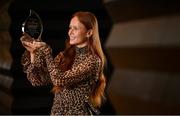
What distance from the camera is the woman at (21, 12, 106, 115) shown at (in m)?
2.39

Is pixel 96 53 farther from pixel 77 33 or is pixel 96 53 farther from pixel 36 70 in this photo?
pixel 36 70

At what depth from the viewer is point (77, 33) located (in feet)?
8.02

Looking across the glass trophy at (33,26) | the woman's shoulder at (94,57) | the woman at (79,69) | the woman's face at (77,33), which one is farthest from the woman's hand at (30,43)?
the woman's shoulder at (94,57)

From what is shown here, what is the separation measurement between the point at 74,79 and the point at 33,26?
0.63 meters

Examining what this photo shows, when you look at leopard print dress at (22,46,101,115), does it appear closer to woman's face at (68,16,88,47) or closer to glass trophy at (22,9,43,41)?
woman's face at (68,16,88,47)

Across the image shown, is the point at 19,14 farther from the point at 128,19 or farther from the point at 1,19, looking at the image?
the point at 128,19

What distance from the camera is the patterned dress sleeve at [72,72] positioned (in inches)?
92.8

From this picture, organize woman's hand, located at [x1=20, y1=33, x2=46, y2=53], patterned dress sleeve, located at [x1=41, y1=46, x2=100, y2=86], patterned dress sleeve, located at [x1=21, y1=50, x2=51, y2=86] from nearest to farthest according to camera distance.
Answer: patterned dress sleeve, located at [x1=41, y1=46, x2=100, y2=86]
patterned dress sleeve, located at [x1=21, y1=50, x2=51, y2=86]
woman's hand, located at [x1=20, y1=33, x2=46, y2=53]

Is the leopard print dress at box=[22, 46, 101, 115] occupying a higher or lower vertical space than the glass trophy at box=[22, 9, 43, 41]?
lower

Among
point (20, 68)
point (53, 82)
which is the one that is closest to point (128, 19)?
point (53, 82)

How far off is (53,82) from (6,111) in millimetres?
1065

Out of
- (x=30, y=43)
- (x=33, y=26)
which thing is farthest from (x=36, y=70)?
(x=33, y=26)

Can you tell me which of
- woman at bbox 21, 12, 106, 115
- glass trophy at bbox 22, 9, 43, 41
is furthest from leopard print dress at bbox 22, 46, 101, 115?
glass trophy at bbox 22, 9, 43, 41

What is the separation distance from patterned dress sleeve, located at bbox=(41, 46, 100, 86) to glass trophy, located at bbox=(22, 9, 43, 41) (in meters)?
0.31
